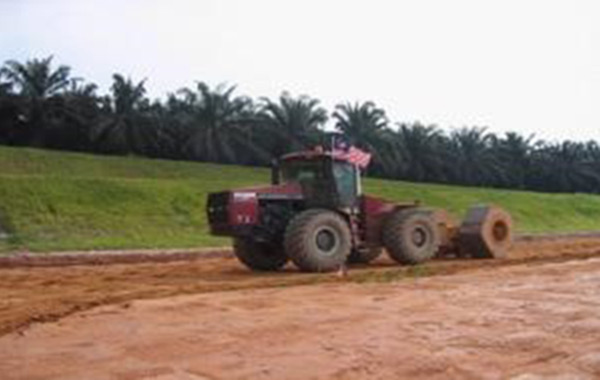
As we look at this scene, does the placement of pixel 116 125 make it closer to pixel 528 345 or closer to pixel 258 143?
pixel 258 143

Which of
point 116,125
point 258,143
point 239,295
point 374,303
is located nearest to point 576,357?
point 374,303

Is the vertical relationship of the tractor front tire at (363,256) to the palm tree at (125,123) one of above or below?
below

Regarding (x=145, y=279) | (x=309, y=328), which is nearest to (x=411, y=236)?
(x=145, y=279)

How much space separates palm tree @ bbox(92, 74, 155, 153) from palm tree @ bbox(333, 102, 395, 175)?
14.8 meters

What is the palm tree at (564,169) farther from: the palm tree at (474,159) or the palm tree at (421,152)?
the palm tree at (421,152)

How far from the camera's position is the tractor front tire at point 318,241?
687 inches

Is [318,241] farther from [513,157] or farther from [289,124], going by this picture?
[513,157]

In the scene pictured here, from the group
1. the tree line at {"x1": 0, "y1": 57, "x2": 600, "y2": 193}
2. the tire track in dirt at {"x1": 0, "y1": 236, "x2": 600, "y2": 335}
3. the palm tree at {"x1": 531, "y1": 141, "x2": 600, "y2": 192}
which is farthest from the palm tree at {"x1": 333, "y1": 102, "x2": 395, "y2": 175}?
the tire track in dirt at {"x1": 0, "y1": 236, "x2": 600, "y2": 335}

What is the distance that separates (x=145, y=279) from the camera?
55.4ft

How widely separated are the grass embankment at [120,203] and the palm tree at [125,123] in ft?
22.5

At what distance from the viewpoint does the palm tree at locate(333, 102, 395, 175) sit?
219ft

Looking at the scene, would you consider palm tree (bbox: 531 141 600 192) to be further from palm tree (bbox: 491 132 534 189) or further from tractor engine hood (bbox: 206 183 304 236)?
tractor engine hood (bbox: 206 183 304 236)

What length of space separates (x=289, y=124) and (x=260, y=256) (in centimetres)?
4412

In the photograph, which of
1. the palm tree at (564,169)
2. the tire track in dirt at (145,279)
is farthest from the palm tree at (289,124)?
the tire track in dirt at (145,279)
